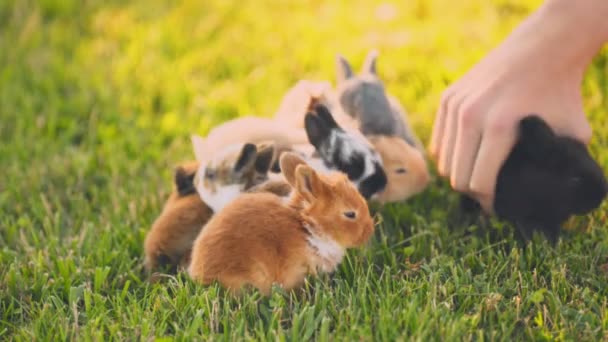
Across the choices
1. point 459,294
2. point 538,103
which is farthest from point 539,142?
point 459,294

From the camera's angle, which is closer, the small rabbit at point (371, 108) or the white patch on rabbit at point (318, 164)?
the white patch on rabbit at point (318, 164)

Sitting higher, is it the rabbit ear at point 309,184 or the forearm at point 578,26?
the forearm at point 578,26

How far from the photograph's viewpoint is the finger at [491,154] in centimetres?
320

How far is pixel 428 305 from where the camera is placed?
9.13 ft

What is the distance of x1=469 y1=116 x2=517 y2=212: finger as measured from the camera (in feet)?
10.5

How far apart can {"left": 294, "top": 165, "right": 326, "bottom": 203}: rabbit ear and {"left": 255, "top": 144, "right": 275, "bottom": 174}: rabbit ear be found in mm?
414

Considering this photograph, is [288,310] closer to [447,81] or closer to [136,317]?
[136,317]

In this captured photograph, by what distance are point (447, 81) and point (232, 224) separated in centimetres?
257

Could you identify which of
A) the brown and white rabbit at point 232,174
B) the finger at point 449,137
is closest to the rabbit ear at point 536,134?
the finger at point 449,137

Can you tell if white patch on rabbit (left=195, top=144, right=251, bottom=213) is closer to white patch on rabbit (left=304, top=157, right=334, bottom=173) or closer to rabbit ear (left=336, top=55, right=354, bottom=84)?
white patch on rabbit (left=304, top=157, right=334, bottom=173)

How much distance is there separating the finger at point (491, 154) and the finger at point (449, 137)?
0.55 feet

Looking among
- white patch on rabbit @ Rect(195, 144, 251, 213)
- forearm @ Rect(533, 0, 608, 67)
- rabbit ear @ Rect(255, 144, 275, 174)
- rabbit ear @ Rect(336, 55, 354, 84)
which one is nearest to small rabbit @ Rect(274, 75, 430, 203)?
rabbit ear @ Rect(336, 55, 354, 84)

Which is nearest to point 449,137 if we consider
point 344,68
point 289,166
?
point 289,166

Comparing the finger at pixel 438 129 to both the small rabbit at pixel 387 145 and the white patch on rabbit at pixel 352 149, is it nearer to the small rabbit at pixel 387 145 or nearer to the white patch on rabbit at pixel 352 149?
the small rabbit at pixel 387 145
